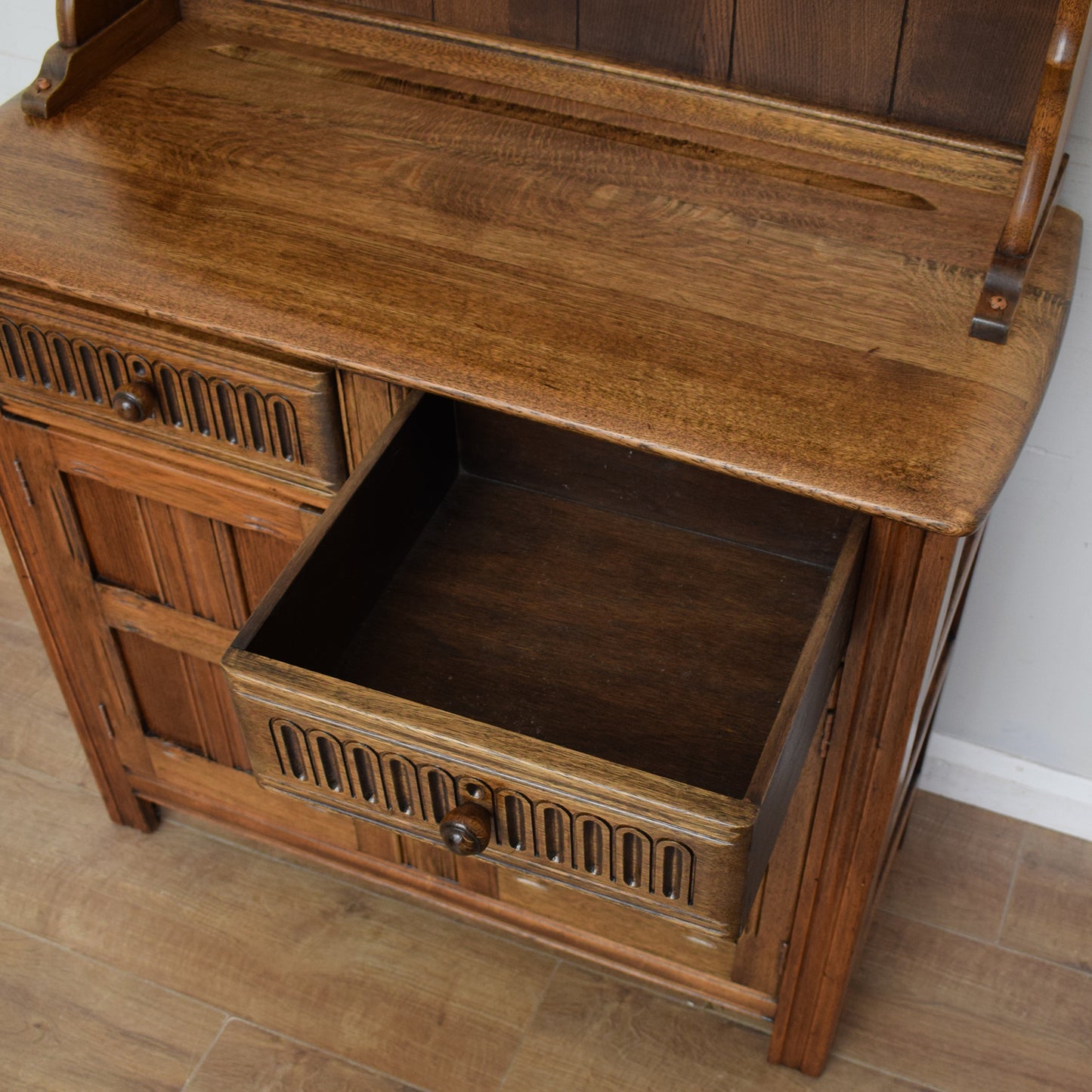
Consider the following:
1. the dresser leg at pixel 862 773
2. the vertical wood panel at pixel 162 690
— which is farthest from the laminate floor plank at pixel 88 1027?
the dresser leg at pixel 862 773

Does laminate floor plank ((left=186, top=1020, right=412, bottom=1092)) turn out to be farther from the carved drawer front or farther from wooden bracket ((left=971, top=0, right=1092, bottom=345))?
wooden bracket ((left=971, top=0, right=1092, bottom=345))

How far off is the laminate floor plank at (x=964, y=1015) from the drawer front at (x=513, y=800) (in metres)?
0.80

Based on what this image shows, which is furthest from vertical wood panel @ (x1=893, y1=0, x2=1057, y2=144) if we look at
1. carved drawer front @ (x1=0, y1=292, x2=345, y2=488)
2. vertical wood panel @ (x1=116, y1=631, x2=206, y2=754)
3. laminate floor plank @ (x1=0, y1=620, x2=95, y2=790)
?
laminate floor plank @ (x1=0, y1=620, x2=95, y2=790)

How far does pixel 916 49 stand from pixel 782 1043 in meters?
1.11

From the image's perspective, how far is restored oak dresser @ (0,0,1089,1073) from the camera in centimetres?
98

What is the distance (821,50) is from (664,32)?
153mm

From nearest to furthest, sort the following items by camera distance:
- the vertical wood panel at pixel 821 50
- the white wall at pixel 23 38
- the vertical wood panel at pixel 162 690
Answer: the vertical wood panel at pixel 821 50
the vertical wood panel at pixel 162 690
the white wall at pixel 23 38

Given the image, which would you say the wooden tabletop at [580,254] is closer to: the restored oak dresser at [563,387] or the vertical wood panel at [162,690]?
the restored oak dresser at [563,387]

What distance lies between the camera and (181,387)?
47.5 inches

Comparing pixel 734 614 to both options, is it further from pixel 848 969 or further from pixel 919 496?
pixel 848 969

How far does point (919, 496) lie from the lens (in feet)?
3.00

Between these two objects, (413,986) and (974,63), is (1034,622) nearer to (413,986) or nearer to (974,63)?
(974,63)

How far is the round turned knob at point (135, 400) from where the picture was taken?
3.98 ft

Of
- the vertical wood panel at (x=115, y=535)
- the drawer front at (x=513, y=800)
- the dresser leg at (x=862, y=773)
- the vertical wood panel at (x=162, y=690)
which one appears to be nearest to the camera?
the drawer front at (x=513, y=800)
